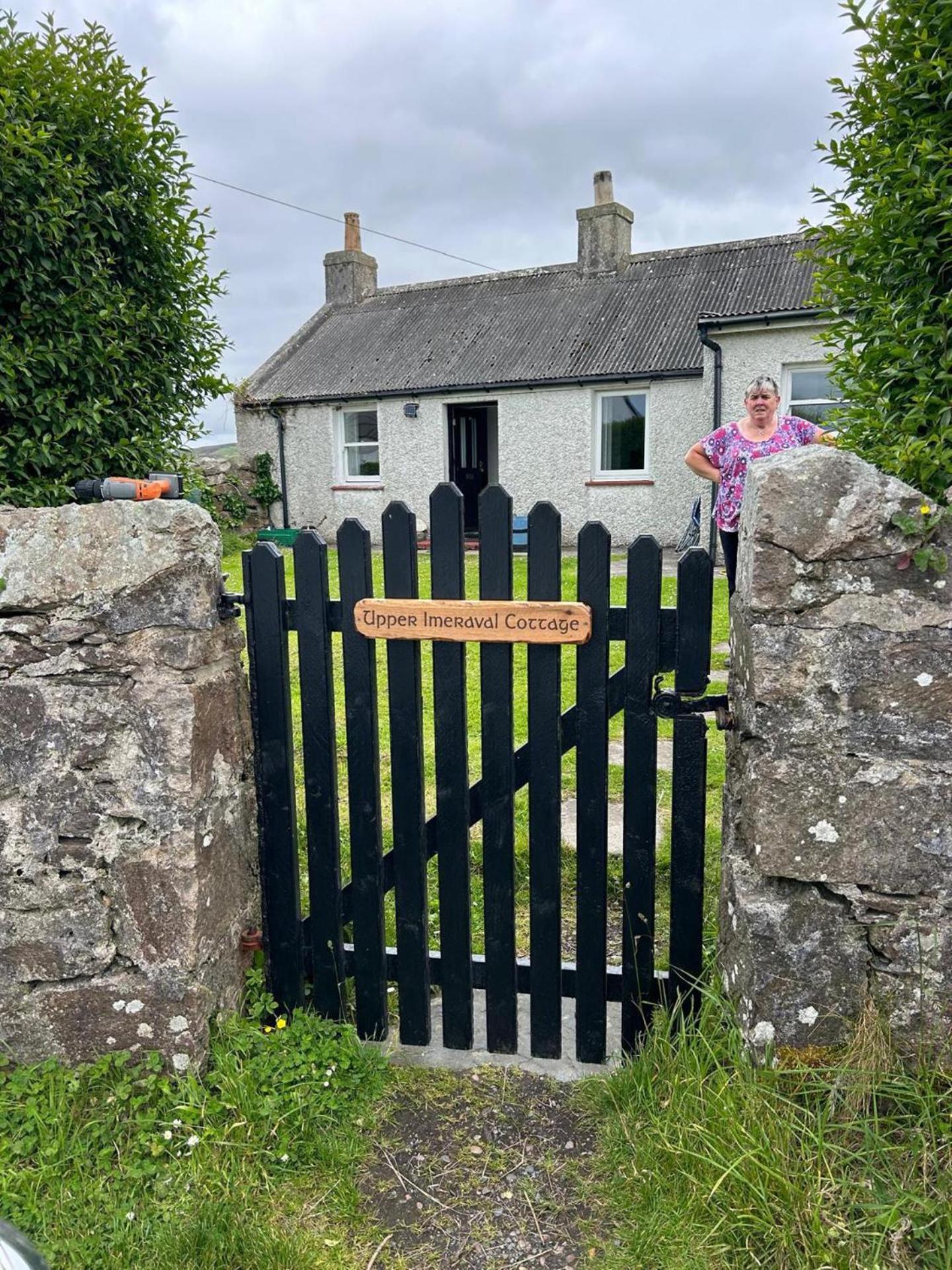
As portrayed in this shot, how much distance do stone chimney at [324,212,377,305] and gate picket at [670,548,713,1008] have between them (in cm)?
1717

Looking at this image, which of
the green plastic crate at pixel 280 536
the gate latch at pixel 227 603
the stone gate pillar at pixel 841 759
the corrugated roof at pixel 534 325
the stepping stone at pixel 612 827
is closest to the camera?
the stone gate pillar at pixel 841 759

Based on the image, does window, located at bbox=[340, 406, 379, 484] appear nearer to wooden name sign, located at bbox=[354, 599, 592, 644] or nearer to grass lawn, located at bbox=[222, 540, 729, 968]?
grass lawn, located at bbox=[222, 540, 729, 968]

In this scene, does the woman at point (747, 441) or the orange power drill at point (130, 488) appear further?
the woman at point (747, 441)

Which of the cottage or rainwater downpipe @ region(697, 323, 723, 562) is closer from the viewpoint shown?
rainwater downpipe @ region(697, 323, 723, 562)

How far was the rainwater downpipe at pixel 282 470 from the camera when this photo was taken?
16.0m

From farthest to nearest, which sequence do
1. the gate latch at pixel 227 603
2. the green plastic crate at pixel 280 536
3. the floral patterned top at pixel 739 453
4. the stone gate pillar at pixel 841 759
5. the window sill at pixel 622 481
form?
the green plastic crate at pixel 280 536 → the window sill at pixel 622 481 → the floral patterned top at pixel 739 453 → the gate latch at pixel 227 603 → the stone gate pillar at pixel 841 759

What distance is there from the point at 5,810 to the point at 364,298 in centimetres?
1729

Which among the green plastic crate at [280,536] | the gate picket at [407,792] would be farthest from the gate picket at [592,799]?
the green plastic crate at [280,536]

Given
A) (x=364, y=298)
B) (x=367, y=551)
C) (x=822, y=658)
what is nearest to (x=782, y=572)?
(x=822, y=658)

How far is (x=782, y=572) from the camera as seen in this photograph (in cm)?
201

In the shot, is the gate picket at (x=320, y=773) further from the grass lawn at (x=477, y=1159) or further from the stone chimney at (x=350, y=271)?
the stone chimney at (x=350, y=271)

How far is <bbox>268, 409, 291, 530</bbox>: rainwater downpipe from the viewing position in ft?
52.4

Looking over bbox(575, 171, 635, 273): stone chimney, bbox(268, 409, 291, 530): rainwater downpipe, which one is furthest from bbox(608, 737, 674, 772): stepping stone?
bbox(575, 171, 635, 273): stone chimney

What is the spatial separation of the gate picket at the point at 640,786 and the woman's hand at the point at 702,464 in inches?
89.8
